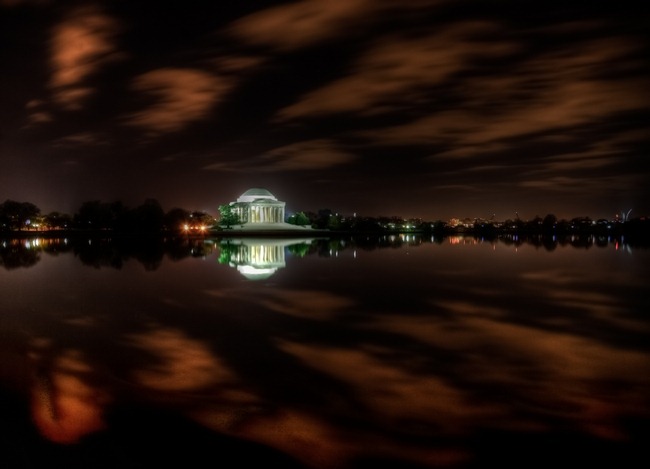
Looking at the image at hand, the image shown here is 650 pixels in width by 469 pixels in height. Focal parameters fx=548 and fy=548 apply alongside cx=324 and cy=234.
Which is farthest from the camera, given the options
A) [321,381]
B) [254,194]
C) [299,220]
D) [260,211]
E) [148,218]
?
[254,194]

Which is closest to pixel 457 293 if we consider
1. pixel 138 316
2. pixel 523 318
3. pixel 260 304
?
pixel 523 318

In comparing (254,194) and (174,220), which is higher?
(254,194)

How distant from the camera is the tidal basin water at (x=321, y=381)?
287 inches

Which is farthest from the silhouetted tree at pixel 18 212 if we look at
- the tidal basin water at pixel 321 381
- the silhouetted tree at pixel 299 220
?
the tidal basin water at pixel 321 381

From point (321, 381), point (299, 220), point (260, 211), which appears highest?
point (260, 211)

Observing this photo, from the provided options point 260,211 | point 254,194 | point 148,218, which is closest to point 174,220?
point 148,218

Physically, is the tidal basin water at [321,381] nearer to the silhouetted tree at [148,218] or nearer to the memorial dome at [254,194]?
the silhouetted tree at [148,218]

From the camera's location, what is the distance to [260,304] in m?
19.5

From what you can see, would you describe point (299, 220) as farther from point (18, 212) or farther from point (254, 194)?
point (18, 212)

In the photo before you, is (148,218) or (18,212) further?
(18,212)

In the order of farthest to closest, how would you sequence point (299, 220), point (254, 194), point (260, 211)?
point (254, 194) → point (260, 211) → point (299, 220)

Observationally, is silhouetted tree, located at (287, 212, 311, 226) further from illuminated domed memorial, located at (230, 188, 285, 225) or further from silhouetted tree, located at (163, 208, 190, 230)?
silhouetted tree, located at (163, 208, 190, 230)

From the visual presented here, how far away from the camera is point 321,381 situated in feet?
33.7

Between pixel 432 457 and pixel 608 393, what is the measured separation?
4.33m
